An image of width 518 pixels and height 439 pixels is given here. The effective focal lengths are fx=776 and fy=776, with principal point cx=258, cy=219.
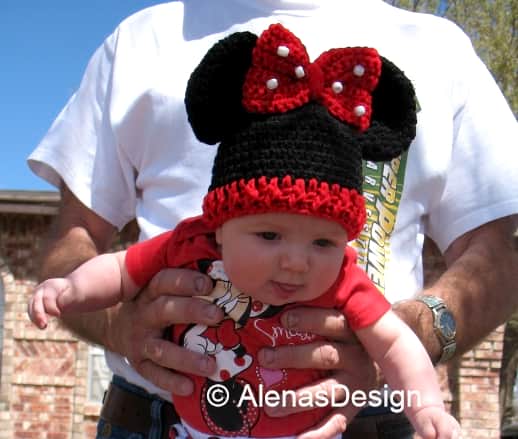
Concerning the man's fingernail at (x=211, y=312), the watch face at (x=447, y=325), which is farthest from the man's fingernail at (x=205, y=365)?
the watch face at (x=447, y=325)

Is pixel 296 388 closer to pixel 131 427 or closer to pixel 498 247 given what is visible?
pixel 131 427

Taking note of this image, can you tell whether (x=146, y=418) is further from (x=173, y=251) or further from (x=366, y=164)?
(x=366, y=164)

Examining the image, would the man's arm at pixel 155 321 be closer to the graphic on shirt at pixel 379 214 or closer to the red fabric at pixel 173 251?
the red fabric at pixel 173 251

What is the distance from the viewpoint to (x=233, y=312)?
1805mm

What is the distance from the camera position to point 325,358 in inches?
69.9

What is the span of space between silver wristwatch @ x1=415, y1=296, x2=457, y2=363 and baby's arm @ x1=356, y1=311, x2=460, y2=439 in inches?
12.5

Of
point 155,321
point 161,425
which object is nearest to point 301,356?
point 155,321

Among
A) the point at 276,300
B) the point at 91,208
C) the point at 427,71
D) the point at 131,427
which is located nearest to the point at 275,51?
the point at 276,300

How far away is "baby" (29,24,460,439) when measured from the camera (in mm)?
1660

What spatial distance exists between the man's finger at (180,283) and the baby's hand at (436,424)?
1.85ft

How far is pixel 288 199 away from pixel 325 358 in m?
0.41

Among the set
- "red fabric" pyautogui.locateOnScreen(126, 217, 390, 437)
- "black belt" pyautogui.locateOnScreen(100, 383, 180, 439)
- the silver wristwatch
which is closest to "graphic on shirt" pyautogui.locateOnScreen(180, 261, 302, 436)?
"red fabric" pyautogui.locateOnScreen(126, 217, 390, 437)

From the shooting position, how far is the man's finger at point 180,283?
5.98 feet

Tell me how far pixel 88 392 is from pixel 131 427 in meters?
8.62
